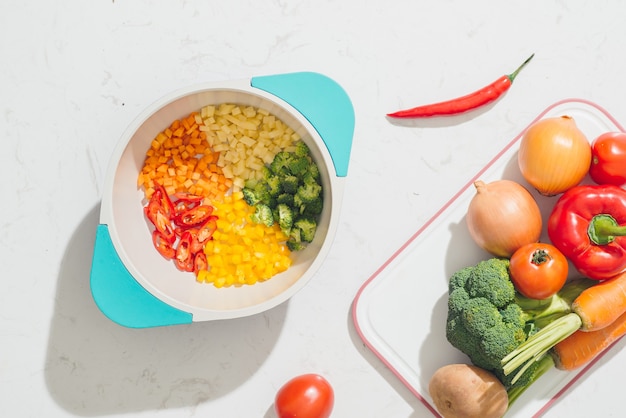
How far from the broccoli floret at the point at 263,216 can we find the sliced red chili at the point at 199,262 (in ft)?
0.45

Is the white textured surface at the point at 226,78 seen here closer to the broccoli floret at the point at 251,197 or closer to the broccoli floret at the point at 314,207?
the broccoli floret at the point at 314,207

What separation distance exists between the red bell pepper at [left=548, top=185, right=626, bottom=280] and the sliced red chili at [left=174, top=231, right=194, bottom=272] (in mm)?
756

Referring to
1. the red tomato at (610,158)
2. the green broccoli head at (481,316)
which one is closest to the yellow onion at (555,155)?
the red tomato at (610,158)

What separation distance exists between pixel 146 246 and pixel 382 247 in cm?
51

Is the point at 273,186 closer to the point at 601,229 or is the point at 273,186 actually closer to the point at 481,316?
the point at 481,316

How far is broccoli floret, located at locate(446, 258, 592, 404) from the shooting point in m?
1.32

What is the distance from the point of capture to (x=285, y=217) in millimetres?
1392

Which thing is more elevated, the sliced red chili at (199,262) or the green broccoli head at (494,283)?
the sliced red chili at (199,262)

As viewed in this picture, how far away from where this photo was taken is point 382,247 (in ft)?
4.89

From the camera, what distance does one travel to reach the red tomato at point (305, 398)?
54.2 inches

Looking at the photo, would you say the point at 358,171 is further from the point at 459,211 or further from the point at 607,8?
the point at 607,8

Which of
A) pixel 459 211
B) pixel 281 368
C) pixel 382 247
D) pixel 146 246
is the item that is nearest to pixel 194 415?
pixel 281 368

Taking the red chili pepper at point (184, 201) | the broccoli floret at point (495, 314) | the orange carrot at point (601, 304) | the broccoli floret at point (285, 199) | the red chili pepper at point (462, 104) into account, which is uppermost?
the red chili pepper at point (184, 201)

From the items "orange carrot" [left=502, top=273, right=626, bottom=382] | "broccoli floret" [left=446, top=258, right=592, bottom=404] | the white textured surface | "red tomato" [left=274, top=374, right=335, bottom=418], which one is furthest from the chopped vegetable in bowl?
"orange carrot" [left=502, top=273, right=626, bottom=382]
